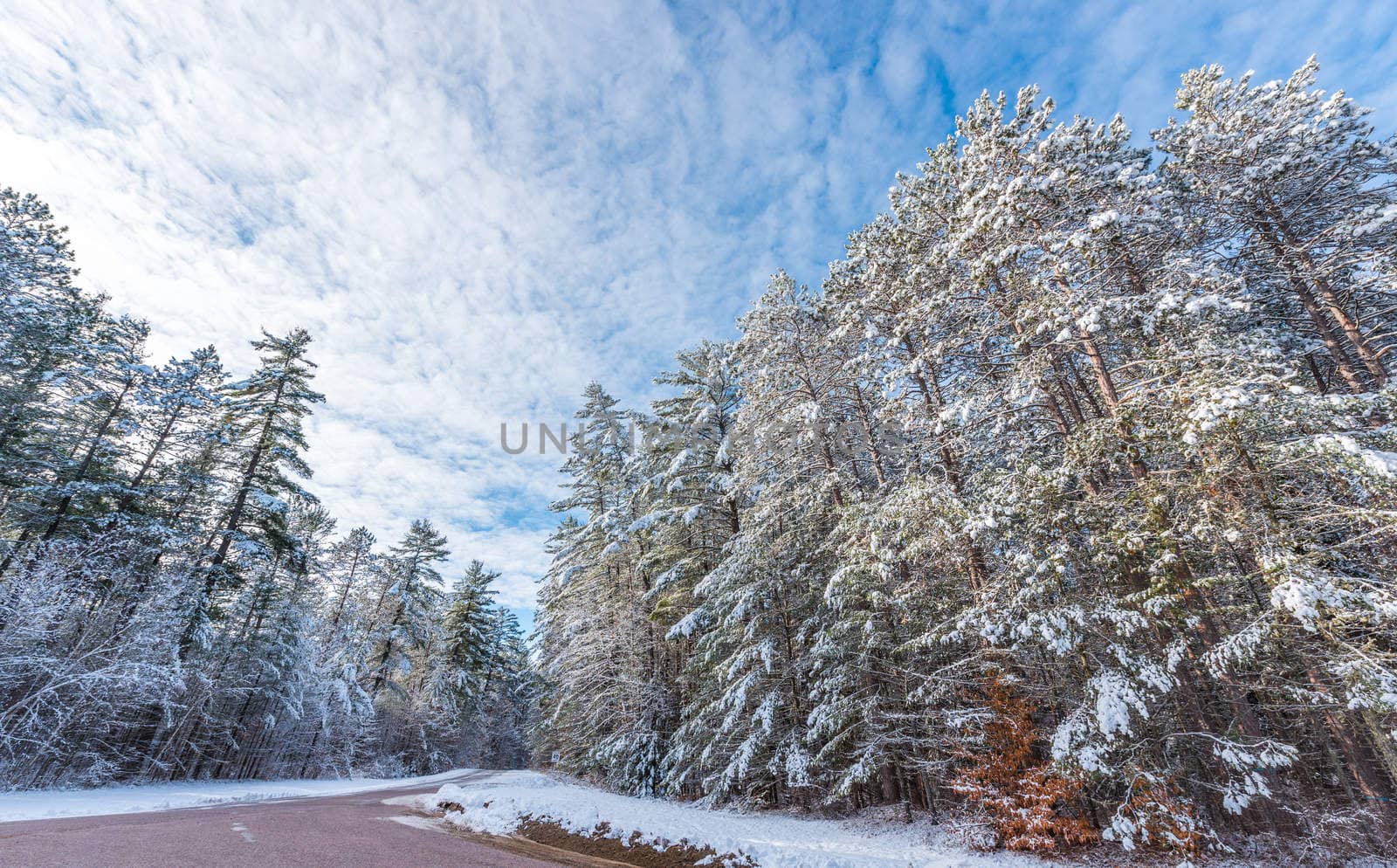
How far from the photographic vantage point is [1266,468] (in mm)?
7820

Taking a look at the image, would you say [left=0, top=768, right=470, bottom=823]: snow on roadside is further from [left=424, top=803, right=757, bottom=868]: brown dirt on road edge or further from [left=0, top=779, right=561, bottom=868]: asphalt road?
[left=424, top=803, right=757, bottom=868]: brown dirt on road edge

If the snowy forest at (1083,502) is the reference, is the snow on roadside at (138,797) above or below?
below

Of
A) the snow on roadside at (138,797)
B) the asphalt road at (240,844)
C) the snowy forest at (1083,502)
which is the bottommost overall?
the snow on roadside at (138,797)

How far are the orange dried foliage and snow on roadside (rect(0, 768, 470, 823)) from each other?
55.2 feet

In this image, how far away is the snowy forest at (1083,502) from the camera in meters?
7.54

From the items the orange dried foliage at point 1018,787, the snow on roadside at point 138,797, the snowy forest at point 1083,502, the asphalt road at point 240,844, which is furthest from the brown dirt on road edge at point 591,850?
the snow on roadside at point 138,797

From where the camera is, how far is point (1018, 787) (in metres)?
9.17

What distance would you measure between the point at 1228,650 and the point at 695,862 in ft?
26.6

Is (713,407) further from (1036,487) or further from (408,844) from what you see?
(408,844)

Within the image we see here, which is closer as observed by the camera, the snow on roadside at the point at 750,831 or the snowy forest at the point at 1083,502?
the snowy forest at the point at 1083,502

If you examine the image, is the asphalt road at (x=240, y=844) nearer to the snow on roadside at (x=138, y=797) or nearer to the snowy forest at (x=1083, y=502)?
the snow on roadside at (x=138, y=797)

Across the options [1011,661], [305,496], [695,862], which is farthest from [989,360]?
[305,496]

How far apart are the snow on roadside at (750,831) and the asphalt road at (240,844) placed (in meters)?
1.59

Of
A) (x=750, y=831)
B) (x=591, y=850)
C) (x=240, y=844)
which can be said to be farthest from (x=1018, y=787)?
(x=240, y=844)
